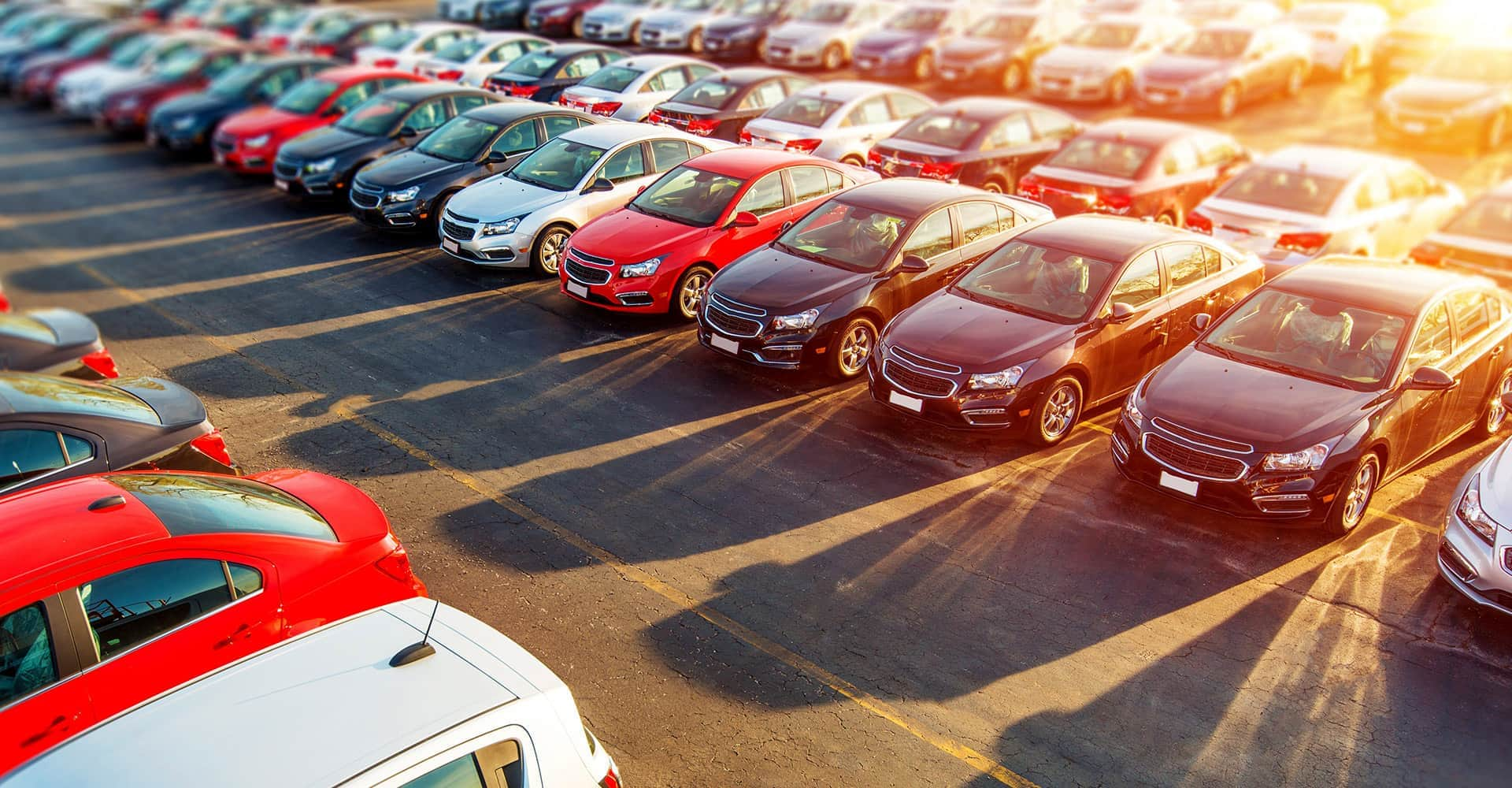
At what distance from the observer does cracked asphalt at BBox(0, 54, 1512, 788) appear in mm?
6312

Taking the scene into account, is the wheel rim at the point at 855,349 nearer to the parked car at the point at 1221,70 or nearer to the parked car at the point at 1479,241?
the parked car at the point at 1479,241

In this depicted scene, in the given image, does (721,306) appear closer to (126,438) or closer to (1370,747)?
(126,438)

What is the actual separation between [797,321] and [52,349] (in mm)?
6648

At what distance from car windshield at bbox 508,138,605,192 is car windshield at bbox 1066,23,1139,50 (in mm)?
13896

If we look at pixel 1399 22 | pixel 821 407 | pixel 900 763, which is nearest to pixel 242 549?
pixel 900 763

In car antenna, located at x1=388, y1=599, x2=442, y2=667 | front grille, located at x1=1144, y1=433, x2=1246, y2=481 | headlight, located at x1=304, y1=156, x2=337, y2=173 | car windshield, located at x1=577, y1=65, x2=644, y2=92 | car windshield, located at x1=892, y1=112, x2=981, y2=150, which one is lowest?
front grille, located at x1=1144, y1=433, x2=1246, y2=481

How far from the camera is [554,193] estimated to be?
557 inches

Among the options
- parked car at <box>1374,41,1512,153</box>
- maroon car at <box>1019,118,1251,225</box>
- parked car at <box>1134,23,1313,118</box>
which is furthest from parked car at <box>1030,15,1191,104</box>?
maroon car at <box>1019,118,1251,225</box>

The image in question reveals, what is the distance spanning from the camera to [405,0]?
42.7m

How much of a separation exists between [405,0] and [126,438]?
39.5 metres

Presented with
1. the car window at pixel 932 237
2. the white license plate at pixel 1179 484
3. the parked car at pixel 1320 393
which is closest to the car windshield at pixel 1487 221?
the parked car at pixel 1320 393

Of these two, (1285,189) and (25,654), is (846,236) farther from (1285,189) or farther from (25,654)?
(25,654)

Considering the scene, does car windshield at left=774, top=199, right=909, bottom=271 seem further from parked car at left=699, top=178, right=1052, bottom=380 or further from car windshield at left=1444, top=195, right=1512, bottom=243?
car windshield at left=1444, top=195, right=1512, bottom=243

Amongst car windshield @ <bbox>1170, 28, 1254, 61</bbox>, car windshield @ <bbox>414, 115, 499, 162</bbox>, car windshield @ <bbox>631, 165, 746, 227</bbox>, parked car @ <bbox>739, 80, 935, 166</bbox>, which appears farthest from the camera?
car windshield @ <bbox>1170, 28, 1254, 61</bbox>
